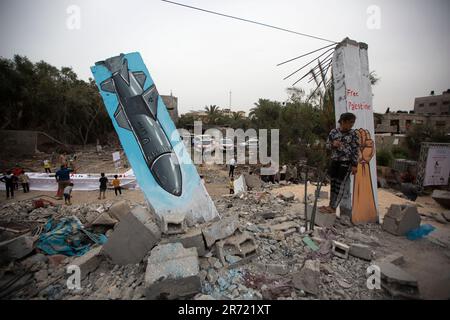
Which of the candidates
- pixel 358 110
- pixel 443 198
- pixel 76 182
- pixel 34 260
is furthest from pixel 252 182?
pixel 76 182

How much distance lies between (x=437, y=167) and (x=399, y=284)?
39.2 ft

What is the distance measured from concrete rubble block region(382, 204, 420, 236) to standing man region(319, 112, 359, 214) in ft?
3.89

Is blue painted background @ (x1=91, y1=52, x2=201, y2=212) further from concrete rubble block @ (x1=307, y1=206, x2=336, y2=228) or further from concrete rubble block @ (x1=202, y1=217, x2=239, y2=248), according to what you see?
concrete rubble block @ (x1=307, y1=206, x2=336, y2=228)

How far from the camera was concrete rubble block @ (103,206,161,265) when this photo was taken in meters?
3.49

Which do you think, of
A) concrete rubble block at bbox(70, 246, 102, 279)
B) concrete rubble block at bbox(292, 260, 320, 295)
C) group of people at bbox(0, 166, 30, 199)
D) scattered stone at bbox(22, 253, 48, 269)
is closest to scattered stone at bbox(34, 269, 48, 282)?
scattered stone at bbox(22, 253, 48, 269)

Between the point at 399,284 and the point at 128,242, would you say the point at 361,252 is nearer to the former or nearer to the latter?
the point at 399,284

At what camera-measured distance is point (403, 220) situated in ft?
15.1

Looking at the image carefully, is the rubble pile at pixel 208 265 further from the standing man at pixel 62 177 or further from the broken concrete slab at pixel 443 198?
the broken concrete slab at pixel 443 198

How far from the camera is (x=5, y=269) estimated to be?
349 centimetres

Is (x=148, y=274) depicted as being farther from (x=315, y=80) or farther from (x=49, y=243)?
(x=315, y=80)

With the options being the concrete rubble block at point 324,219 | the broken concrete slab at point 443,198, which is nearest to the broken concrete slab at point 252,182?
the concrete rubble block at point 324,219

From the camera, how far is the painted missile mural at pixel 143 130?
15.3 ft
